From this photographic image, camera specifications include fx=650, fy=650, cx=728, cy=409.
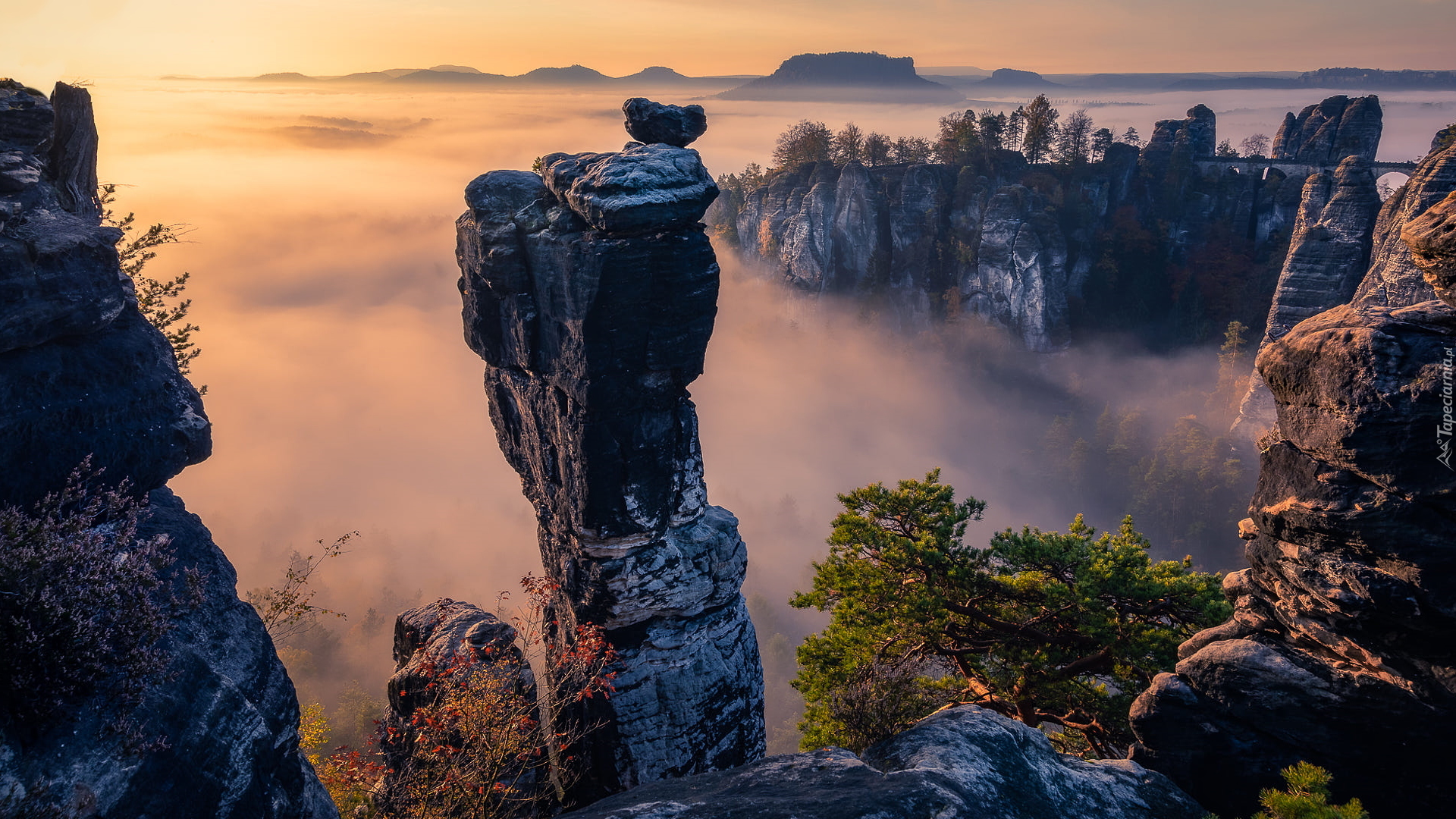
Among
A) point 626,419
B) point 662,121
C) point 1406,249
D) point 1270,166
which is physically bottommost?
point 626,419

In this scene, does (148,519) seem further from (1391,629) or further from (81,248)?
(1391,629)

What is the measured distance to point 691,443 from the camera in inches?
734

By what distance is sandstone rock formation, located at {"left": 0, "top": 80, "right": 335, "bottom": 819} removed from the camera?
6.96m

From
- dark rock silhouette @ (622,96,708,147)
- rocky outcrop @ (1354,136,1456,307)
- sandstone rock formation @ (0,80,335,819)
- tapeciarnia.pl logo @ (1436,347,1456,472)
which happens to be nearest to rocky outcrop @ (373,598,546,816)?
sandstone rock formation @ (0,80,335,819)

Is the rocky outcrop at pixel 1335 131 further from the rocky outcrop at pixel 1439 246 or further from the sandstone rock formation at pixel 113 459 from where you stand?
the sandstone rock formation at pixel 113 459

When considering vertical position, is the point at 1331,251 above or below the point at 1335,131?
below

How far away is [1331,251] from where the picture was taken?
156 ft

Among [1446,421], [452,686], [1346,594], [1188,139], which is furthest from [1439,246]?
[1188,139]

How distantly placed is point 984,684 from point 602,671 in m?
9.81

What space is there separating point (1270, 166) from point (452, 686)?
3678 inches

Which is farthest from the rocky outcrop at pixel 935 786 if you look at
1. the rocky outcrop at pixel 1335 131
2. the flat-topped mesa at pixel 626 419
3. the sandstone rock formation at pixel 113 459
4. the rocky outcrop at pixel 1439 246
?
the rocky outcrop at pixel 1335 131

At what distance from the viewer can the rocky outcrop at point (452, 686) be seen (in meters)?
12.8

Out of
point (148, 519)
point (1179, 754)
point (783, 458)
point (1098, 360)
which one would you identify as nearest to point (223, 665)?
point (148, 519)

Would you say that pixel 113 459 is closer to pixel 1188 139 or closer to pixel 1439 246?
pixel 1439 246
